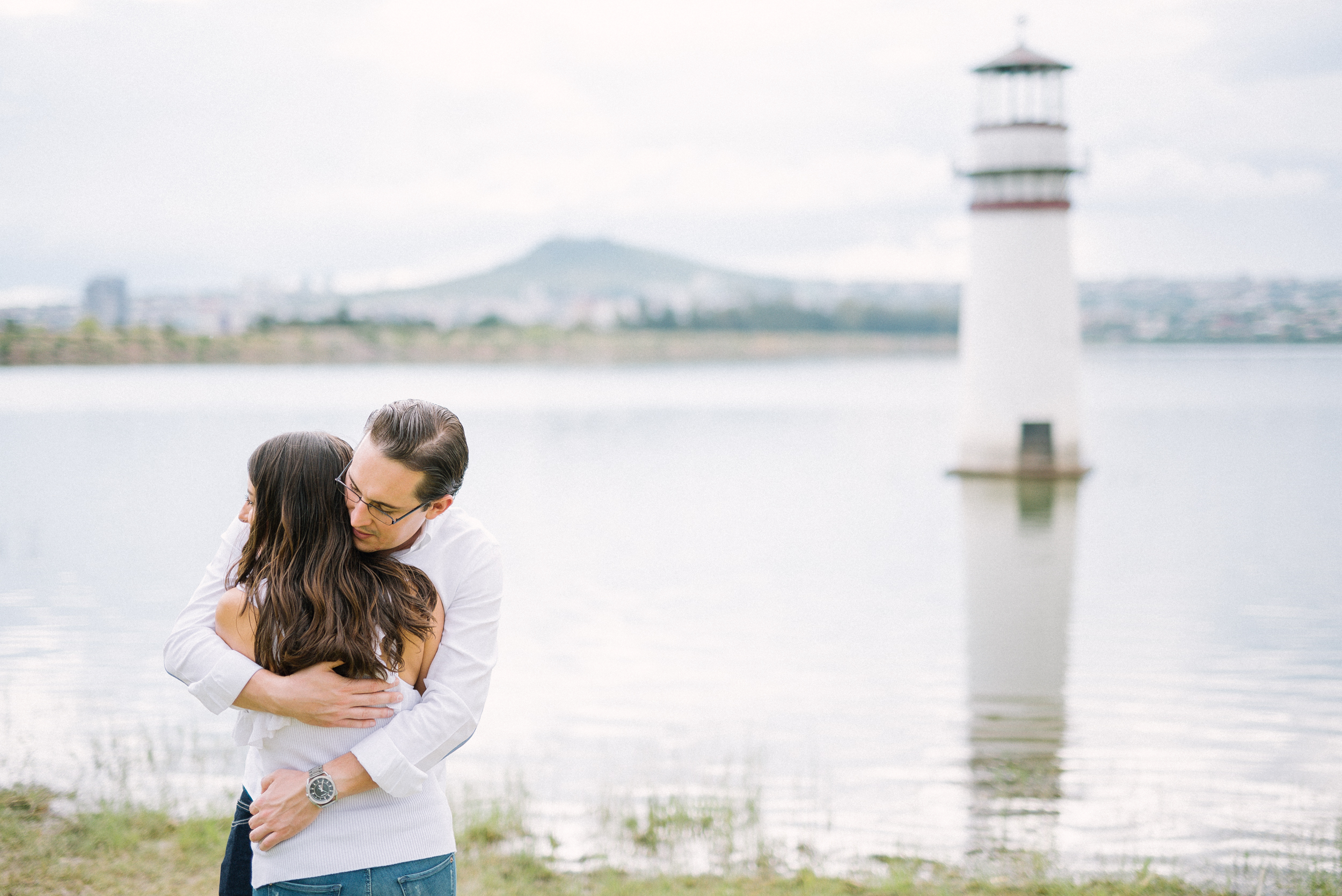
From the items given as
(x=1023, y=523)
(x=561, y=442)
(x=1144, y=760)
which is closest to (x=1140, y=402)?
(x=561, y=442)

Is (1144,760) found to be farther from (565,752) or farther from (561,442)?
(561,442)

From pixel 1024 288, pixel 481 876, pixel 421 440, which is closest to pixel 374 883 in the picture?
pixel 421 440

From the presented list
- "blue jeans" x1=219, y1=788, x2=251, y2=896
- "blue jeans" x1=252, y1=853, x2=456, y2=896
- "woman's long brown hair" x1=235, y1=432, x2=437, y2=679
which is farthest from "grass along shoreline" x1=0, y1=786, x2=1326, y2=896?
"woman's long brown hair" x1=235, y1=432, x2=437, y2=679

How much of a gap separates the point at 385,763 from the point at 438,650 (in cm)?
22

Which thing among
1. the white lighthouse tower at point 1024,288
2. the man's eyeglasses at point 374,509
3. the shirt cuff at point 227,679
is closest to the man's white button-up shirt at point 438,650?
the shirt cuff at point 227,679

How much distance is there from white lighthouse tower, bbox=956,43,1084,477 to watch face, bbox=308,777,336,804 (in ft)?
71.7

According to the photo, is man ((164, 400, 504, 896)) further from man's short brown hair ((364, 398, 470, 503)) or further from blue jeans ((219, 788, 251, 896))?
blue jeans ((219, 788, 251, 896))

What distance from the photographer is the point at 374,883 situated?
2123 mm

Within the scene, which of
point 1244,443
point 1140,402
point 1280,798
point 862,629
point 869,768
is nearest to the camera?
point 1280,798

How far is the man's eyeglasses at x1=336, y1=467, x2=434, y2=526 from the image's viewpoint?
207 centimetres

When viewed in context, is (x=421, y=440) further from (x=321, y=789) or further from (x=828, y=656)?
(x=828, y=656)

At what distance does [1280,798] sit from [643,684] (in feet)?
15.7

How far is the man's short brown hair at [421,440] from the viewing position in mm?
2061

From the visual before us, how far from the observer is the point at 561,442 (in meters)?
39.5
